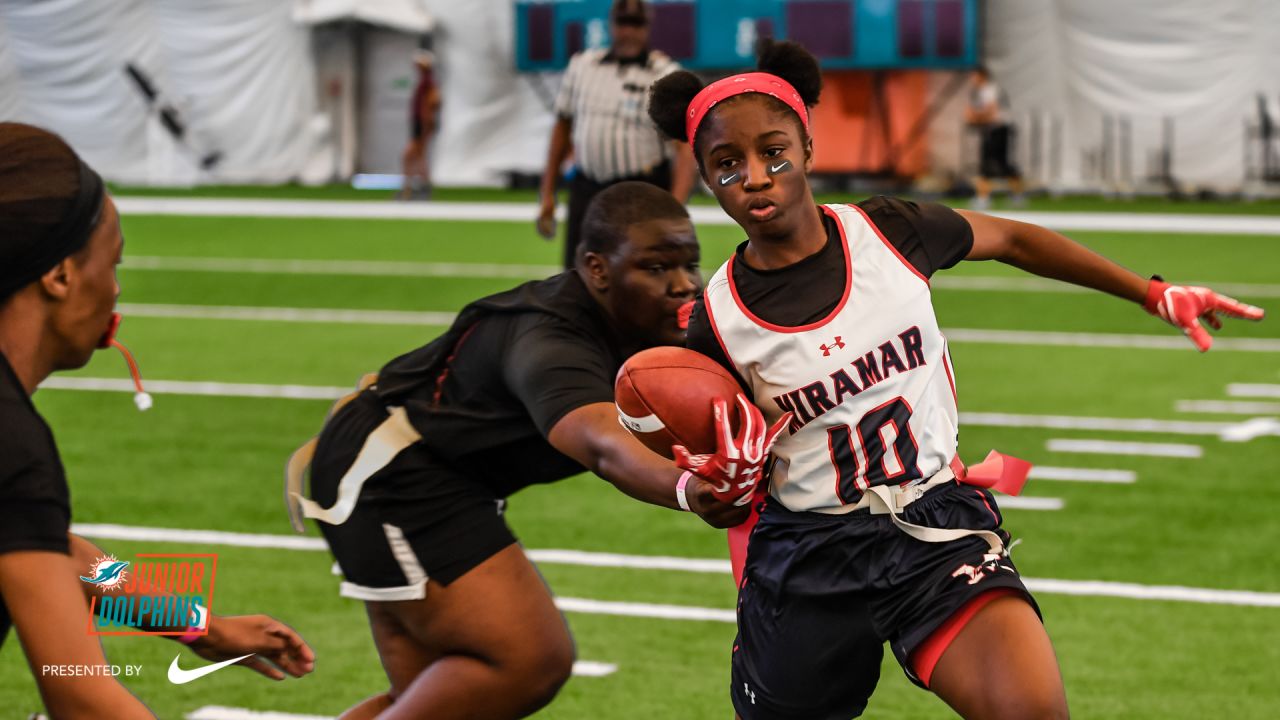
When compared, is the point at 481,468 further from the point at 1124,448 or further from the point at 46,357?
the point at 1124,448

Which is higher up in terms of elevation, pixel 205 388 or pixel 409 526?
pixel 409 526

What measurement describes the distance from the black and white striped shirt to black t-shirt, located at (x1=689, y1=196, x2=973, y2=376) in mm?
5424

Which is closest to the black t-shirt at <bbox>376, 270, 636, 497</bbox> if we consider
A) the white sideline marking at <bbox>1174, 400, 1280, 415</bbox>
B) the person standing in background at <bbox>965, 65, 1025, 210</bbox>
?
the white sideline marking at <bbox>1174, 400, 1280, 415</bbox>

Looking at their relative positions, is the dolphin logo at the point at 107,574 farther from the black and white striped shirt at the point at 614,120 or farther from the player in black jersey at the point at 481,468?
the black and white striped shirt at the point at 614,120

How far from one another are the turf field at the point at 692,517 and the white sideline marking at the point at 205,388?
0.22 feet

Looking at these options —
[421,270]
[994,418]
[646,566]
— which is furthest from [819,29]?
[646,566]

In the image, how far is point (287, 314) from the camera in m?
14.3

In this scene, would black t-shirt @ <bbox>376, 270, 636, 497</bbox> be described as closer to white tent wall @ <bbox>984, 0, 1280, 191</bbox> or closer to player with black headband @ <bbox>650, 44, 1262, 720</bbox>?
player with black headband @ <bbox>650, 44, 1262, 720</bbox>

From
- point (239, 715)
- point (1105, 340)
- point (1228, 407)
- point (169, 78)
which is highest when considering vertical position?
point (239, 715)

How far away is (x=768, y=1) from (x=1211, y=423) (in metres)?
18.9

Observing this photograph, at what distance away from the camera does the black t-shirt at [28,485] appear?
2467 millimetres

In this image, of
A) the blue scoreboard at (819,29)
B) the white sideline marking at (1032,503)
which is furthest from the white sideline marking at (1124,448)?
the blue scoreboard at (819,29)

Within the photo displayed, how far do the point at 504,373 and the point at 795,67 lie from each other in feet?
3.09

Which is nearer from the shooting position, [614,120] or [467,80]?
[614,120]
